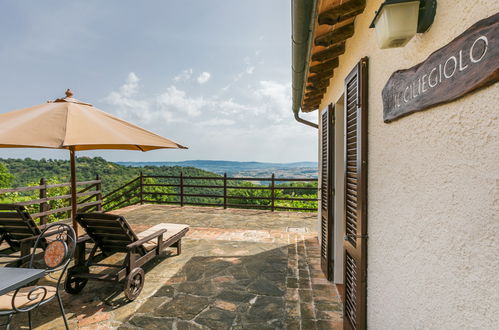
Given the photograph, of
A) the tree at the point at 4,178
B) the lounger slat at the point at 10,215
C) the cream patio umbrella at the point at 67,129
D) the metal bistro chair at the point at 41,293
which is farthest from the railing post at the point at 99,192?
the tree at the point at 4,178

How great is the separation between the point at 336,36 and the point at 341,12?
0.38 m

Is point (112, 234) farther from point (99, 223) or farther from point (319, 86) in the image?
point (319, 86)

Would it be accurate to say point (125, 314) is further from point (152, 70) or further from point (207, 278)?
point (152, 70)

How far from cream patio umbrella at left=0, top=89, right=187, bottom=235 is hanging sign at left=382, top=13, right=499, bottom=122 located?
2428 millimetres

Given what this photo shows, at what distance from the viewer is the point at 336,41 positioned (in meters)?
2.27

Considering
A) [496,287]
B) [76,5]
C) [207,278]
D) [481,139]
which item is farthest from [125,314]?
[76,5]

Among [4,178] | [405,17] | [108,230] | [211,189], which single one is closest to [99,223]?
[108,230]

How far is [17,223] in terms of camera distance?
3.39 metres

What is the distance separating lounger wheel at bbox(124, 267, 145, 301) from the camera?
9.10ft

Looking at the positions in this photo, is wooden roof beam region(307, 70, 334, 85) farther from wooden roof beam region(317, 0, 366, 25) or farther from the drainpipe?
wooden roof beam region(317, 0, 366, 25)

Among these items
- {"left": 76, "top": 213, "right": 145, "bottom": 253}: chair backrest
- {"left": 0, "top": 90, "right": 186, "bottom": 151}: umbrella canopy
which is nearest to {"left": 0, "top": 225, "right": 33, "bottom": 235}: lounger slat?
{"left": 76, "top": 213, "right": 145, "bottom": 253}: chair backrest

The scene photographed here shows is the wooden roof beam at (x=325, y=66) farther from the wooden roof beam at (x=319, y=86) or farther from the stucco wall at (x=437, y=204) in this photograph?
the stucco wall at (x=437, y=204)

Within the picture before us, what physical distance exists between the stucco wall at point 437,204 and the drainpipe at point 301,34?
433 millimetres

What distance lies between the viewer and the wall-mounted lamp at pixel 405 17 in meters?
0.96
